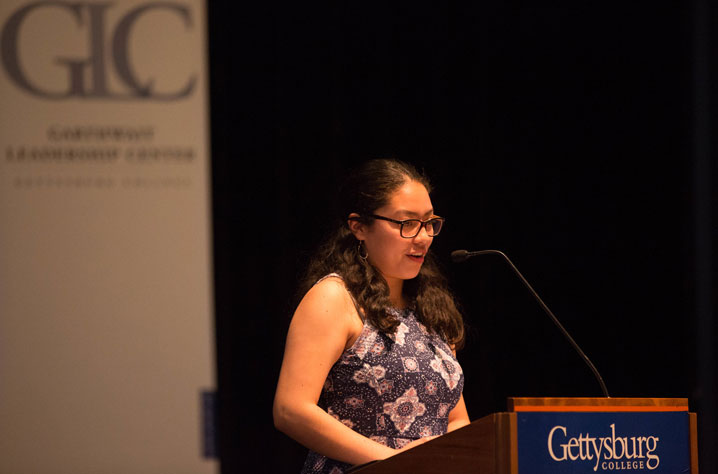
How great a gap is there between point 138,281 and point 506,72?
171 cm

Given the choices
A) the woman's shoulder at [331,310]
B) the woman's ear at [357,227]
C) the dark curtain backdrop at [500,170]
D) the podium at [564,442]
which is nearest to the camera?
the podium at [564,442]

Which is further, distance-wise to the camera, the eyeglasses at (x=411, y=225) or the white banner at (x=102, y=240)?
the white banner at (x=102, y=240)

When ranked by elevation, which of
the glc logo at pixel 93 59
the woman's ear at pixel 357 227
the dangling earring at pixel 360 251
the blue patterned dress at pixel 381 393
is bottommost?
the blue patterned dress at pixel 381 393

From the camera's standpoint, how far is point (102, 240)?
2.98 m

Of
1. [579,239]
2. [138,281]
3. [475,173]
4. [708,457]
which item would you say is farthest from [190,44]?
[708,457]

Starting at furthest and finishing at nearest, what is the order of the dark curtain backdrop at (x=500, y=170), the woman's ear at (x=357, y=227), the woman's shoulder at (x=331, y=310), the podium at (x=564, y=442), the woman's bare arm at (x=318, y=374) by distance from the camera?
the dark curtain backdrop at (x=500, y=170)
the woman's ear at (x=357, y=227)
the woman's shoulder at (x=331, y=310)
the woman's bare arm at (x=318, y=374)
the podium at (x=564, y=442)

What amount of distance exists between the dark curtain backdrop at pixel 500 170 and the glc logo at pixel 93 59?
25 centimetres

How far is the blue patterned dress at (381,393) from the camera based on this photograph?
205 cm

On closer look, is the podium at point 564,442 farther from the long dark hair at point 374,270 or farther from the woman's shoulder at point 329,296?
the long dark hair at point 374,270

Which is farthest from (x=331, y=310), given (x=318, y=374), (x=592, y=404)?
(x=592, y=404)

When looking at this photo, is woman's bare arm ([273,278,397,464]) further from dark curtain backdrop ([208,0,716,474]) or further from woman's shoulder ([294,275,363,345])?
dark curtain backdrop ([208,0,716,474])

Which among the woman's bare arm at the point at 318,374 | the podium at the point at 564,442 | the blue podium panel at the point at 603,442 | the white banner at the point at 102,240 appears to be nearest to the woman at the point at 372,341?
the woman's bare arm at the point at 318,374

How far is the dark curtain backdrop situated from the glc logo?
0.82ft

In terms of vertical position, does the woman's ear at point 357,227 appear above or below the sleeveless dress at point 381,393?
above
